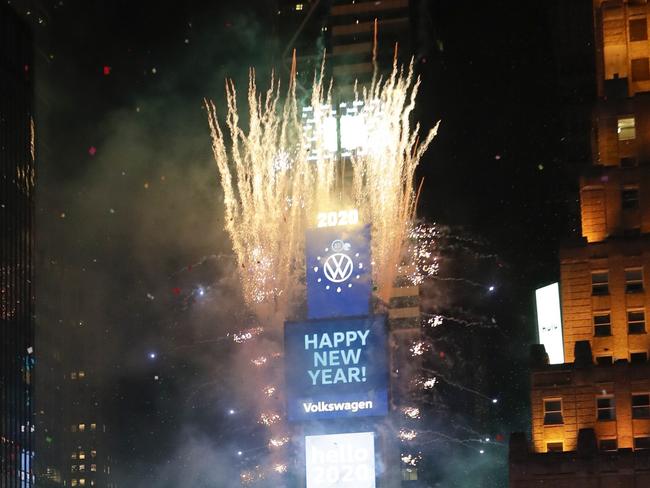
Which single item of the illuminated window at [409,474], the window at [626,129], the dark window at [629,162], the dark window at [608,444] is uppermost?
the window at [626,129]

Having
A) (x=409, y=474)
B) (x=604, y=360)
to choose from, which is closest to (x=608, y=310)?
(x=604, y=360)

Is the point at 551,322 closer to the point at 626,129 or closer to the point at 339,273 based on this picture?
the point at 626,129

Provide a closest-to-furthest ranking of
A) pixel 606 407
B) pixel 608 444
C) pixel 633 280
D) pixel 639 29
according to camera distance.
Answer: pixel 608 444
pixel 606 407
pixel 633 280
pixel 639 29

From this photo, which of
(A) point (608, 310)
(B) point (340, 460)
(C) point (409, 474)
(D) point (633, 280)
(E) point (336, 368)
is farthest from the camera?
(C) point (409, 474)

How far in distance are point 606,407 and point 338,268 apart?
16.2m

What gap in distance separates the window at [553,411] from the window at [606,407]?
195 cm

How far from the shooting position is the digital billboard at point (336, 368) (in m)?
54.2

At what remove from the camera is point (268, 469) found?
78625 mm

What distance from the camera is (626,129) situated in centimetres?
6469

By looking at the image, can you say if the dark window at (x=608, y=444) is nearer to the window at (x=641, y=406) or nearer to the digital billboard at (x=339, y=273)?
the window at (x=641, y=406)

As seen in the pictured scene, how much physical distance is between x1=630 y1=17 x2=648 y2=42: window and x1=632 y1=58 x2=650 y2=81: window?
3.89ft

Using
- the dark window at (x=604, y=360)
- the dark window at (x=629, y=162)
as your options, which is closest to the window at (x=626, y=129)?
the dark window at (x=629, y=162)

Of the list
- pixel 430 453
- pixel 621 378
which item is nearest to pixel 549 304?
pixel 621 378

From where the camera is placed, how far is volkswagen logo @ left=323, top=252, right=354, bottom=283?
2188 inches
